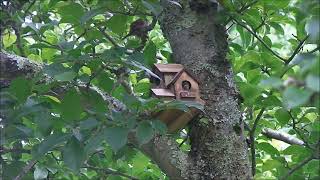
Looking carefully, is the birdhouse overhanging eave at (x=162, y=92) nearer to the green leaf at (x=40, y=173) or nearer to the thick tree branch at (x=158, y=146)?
the thick tree branch at (x=158, y=146)

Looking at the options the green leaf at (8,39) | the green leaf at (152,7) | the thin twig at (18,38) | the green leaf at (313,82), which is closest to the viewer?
the green leaf at (313,82)

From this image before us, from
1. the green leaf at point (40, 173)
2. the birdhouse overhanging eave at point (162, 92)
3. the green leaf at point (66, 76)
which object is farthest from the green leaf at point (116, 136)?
the green leaf at point (40, 173)

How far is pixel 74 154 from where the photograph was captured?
750 mm

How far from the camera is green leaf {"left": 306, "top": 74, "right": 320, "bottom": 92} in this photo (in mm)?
377

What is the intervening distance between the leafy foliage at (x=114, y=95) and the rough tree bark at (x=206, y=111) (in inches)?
1.5

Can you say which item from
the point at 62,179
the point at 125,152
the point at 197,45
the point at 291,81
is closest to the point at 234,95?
the point at 197,45

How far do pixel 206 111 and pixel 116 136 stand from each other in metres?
0.29

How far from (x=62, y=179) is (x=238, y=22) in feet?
1.48

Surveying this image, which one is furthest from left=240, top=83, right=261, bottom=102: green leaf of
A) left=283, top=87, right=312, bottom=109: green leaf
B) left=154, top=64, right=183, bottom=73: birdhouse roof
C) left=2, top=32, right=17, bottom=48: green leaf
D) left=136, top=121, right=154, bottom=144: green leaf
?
left=2, top=32, right=17, bottom=48: green leaf

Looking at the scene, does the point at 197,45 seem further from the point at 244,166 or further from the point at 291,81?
the point at 291,81

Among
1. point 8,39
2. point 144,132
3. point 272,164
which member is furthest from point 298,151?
point 8,39

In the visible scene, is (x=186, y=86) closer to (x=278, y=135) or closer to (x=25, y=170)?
(x=25, y=170)

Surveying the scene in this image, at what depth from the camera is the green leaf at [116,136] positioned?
69 centimetres

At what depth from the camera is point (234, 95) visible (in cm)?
97
